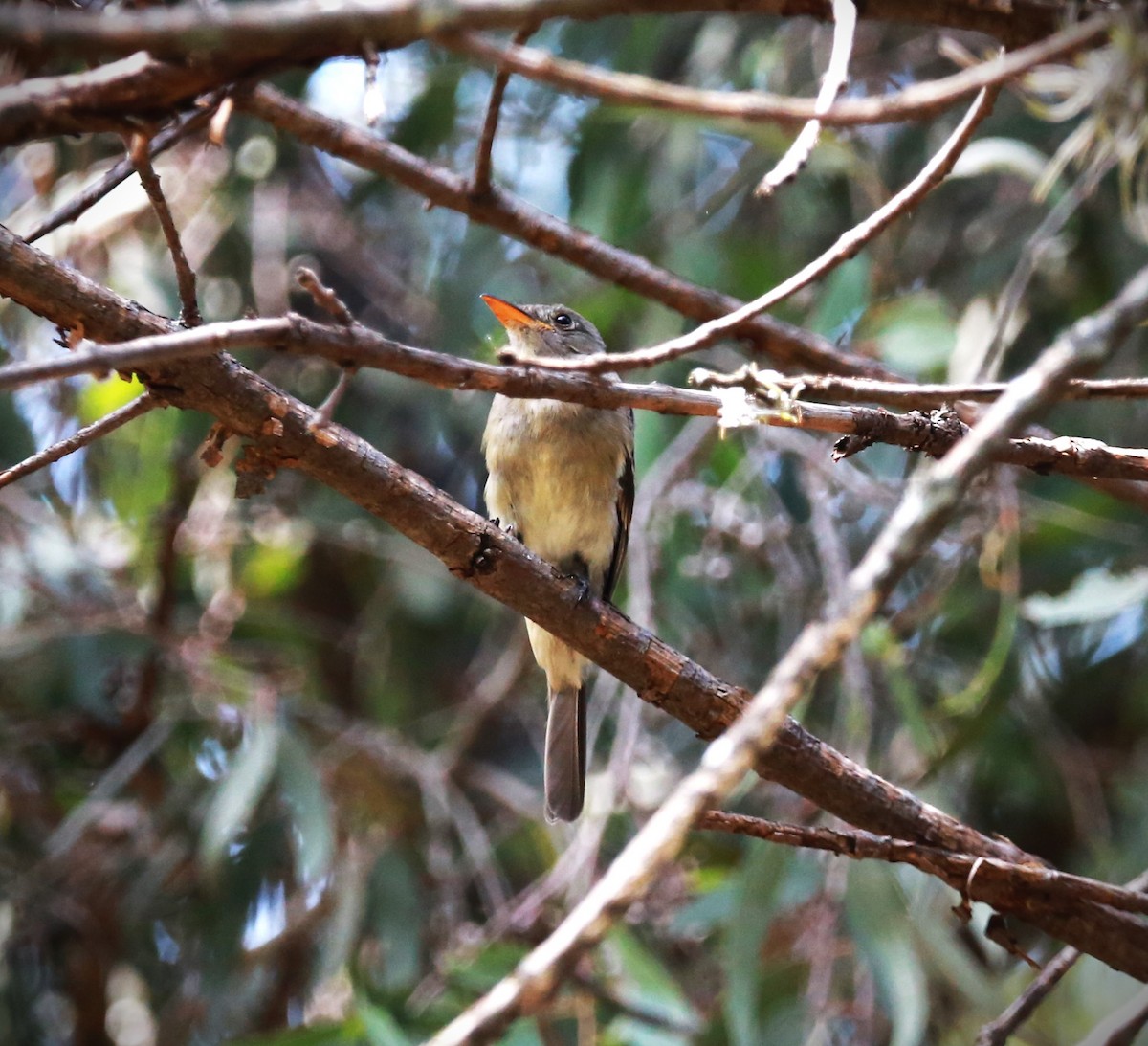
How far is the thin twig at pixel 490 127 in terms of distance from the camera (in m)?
2.03

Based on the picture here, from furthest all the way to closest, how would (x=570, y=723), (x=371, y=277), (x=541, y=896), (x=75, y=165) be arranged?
(x=371, y=277), (x=75, y=165), (x=570, y=723), (x=541, y=896)

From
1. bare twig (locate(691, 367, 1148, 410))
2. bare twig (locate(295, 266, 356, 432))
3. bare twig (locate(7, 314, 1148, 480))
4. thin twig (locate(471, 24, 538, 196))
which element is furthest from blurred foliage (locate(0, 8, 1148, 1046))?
bare twig (locate(295, 266, 356, 432))

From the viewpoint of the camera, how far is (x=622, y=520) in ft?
14.0

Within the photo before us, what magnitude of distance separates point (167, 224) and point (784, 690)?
1.13 meters

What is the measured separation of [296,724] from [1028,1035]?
8.99ft

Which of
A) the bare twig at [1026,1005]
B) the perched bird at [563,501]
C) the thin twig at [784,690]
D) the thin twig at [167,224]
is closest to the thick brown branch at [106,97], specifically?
the thin twig at [167,224]

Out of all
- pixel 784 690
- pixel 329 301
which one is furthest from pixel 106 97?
pixel 784 690

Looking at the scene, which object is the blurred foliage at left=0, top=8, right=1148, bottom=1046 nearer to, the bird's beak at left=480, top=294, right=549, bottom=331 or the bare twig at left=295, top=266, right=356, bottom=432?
the bird's beak at left=480, top=294, right=549, bottom=331

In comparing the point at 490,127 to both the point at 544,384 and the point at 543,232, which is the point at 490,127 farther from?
the point at 543,232

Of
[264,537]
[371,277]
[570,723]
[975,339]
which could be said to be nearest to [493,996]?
[570,723]

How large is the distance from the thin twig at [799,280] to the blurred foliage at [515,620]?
6.06ft

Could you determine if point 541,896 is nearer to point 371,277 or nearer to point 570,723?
point 570,723

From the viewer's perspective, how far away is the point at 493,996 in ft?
3.77

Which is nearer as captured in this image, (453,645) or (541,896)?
(541,896)
